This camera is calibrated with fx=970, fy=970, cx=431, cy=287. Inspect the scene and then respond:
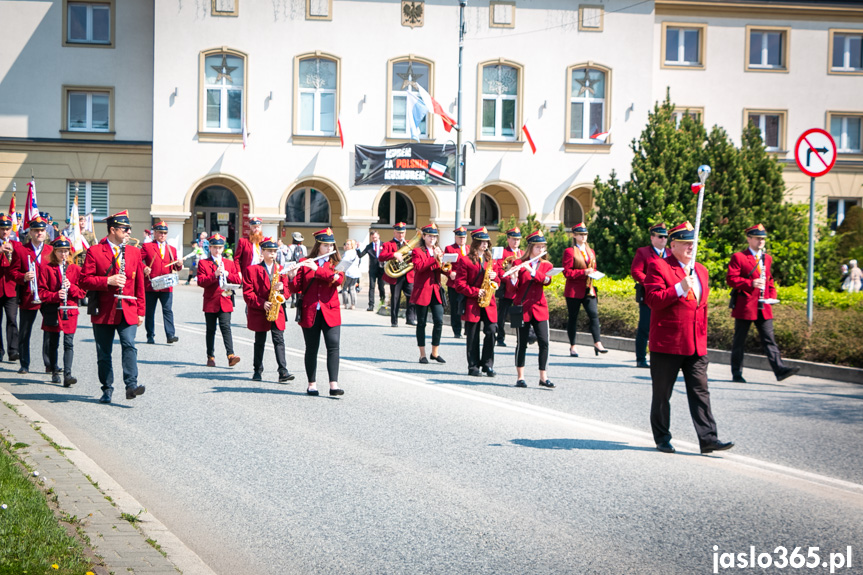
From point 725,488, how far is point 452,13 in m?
30.6

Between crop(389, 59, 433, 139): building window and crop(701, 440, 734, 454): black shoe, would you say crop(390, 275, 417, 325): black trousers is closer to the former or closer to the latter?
crop(701, 440, 734, 454): black shoe

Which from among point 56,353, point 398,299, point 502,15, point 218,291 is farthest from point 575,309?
point 502,15

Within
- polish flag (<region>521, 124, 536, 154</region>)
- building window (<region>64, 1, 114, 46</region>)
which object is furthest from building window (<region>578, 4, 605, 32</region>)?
building window (<region>64, 1, 114, 46</region>)

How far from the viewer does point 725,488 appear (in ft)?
23.2

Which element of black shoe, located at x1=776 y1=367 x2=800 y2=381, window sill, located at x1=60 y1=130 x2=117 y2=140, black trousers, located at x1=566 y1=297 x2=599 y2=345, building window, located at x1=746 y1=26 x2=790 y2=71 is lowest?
black shoe, located at x1=776 y1=367 x2=800 y2=381

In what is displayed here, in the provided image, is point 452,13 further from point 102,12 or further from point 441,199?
point 102,12

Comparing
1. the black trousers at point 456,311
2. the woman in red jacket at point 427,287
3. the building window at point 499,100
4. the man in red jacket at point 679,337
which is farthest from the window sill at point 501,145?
the man in red jacket at point 679,337

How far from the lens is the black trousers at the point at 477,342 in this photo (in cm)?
1291

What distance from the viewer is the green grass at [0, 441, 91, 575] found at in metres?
4.80

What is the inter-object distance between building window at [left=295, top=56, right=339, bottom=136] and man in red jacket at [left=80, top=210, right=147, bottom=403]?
25.4 m

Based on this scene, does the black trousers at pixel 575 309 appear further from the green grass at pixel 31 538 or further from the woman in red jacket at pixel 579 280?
the green grass at pixel 31 538

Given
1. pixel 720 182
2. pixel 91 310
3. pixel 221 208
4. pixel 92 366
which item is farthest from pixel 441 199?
pixel 91 310

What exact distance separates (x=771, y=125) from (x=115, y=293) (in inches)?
1346

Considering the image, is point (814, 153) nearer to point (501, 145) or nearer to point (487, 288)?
Answer: point (487, 288)
